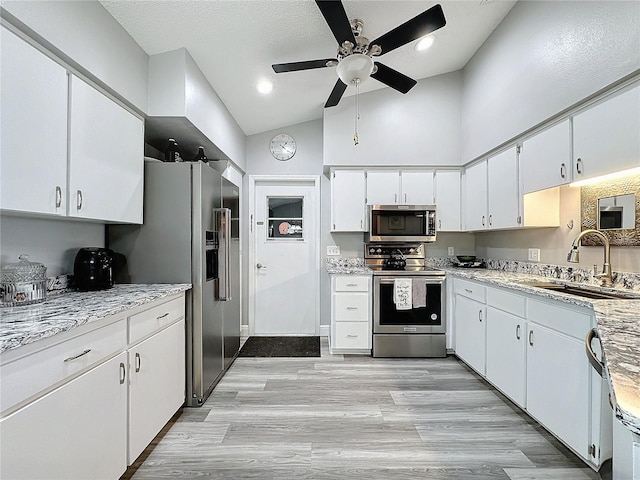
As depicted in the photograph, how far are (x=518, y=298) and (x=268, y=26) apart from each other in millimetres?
2563

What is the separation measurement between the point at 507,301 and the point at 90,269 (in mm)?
2798

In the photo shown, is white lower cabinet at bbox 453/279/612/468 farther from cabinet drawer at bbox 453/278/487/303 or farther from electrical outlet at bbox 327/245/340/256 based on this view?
electrical outlet at bbox 327/245/340/256

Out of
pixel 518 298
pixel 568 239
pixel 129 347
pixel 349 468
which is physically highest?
pixel 568 239

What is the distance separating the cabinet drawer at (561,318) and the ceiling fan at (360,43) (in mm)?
1771

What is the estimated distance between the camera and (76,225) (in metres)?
2.02

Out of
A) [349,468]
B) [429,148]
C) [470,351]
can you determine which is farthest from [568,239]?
[349,468]

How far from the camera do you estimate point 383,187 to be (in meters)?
3.63

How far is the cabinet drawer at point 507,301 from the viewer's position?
2143 millimetres

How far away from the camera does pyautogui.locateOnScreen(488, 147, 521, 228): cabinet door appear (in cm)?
272

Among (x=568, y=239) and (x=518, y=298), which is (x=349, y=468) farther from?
(x=568, y=239)

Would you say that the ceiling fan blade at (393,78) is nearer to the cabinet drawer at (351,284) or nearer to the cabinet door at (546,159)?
the cabinet door at (546,159)

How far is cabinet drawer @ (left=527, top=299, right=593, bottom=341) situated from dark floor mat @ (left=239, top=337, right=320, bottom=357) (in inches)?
83.9

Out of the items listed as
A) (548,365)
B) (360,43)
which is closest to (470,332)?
(548,365)

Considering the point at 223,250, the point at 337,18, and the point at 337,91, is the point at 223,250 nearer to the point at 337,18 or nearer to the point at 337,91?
the point at 337,91
